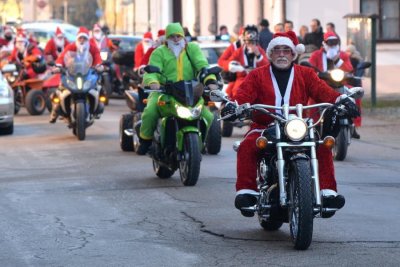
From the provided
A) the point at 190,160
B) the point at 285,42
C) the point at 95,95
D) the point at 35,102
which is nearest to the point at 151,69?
the point at 190,160

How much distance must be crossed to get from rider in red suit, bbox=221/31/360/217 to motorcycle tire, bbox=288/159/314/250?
1.71 ft

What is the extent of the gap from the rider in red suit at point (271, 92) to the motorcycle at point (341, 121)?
622cm

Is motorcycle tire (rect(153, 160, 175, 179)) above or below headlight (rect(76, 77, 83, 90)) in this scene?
below

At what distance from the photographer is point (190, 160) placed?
559 inches

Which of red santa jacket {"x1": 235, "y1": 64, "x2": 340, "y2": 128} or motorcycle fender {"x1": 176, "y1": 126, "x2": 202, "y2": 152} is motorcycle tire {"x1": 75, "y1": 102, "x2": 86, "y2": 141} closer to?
motorcycle fender {"x1": 176, "y1": 126, "x2": 202, "y2": 152}

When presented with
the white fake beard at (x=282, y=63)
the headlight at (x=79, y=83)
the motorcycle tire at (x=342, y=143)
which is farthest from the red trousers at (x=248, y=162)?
the headlight at (x=79, y=83)

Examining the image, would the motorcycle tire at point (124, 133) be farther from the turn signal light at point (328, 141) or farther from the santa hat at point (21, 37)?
the santa hat at point (21, 37)

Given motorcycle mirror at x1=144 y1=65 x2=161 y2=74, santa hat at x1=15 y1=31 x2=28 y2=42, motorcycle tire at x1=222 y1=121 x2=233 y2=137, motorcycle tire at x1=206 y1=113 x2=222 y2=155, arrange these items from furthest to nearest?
1. santa hat at x1=15 y1=31 x2=28 y2=42
2. motorcycle tire at x1=222 y1=121 x2=233 y2=137
3. motorcycle tire at x1=206 y1=113 x2=222 y2=155
4. motorcycle mirror at x1=144 y1=65 x2=161 y2=74

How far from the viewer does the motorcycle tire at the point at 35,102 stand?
91.8ft

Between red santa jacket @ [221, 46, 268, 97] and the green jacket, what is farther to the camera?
red santa jacket @ [221, 46, 268, 97]

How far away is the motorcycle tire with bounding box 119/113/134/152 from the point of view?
60.8 ft

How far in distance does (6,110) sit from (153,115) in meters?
7.60

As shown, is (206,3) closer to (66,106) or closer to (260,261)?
(66,106)

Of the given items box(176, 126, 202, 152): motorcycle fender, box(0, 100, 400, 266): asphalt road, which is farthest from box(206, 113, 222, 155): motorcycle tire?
box(176, 126, 202, 152): motorcycle fender
